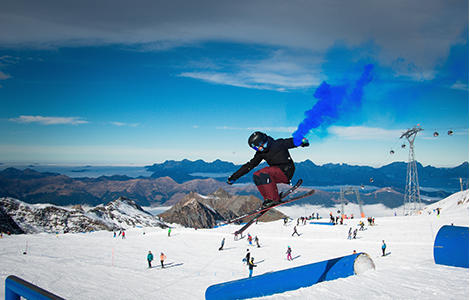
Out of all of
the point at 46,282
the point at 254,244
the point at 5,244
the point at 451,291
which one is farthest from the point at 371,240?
the point at 5,244

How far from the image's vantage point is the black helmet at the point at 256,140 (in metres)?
6.01

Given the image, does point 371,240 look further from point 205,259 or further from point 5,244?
point 5,244

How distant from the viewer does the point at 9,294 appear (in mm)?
2531

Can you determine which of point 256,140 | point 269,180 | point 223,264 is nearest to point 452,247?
point 269,180

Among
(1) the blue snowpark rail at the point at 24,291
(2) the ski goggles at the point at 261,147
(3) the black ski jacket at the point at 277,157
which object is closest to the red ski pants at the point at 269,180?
(3) the black ski jacket at the point at 277,157

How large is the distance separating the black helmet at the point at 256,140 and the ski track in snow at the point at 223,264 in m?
3.26

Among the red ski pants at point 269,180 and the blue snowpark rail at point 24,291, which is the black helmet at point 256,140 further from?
the blue snowpark rail at point 24,291

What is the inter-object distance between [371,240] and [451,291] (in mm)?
28407

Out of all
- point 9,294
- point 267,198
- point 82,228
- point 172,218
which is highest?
point 267,198

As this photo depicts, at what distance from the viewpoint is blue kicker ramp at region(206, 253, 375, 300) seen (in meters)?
5.84

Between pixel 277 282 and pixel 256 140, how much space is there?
3.18 m

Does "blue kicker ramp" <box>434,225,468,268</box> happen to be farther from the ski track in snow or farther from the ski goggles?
the ski goggles

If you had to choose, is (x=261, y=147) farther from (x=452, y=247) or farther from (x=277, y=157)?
(x=452, y=247)

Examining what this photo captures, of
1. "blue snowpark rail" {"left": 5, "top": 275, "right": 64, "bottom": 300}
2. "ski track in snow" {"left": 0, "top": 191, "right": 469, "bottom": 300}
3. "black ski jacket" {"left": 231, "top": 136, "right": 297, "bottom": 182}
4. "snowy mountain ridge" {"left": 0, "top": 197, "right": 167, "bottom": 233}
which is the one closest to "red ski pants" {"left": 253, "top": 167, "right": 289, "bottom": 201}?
"black ski jacket" {"left": 231, "top": 136, "right": 297, "bottom": 182}
